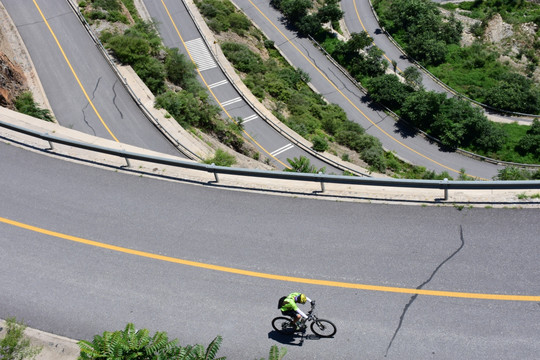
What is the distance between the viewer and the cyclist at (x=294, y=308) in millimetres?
8773

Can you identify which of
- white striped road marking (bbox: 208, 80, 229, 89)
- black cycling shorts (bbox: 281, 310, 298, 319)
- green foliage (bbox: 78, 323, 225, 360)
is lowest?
green foliage (bbox: 78, 323, 225, 360)

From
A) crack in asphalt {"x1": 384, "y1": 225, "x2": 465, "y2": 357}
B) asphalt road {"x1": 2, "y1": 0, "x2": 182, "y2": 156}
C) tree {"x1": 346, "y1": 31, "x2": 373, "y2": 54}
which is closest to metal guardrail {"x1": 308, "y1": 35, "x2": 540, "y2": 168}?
tree {"x1": 346, "y1": 31, "x2": 373, "y2": 54}

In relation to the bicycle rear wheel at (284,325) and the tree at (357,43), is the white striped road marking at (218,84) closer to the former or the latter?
the tree at (357,43)

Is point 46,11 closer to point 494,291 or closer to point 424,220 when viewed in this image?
point 424,220

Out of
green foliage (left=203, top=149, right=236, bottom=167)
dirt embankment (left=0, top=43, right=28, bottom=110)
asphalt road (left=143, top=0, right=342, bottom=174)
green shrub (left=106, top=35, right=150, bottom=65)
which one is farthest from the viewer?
asphalt road (left=143, top=0, right=342, bottom=174)

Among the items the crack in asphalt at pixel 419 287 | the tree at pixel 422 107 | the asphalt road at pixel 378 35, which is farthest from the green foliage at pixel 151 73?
the asphalt road at pixel 378 35

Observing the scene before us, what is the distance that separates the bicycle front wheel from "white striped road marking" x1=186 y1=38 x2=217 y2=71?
3220 cm

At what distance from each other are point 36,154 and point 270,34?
37.8 metres

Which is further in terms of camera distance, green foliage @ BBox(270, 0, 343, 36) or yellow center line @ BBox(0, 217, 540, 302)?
green foliage @ BBox(270, 0, 343, 36)

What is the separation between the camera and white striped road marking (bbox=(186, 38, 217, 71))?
3809 cm

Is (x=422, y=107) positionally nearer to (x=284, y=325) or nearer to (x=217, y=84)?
(x=217, y=84)

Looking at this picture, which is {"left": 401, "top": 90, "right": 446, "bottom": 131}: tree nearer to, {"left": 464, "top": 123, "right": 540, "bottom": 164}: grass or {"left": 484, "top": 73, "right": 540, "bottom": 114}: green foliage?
{"left": 464, "top": 123, "right": 540, "bottom": 164}: grass

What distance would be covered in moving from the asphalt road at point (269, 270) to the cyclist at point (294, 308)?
1.83 ft

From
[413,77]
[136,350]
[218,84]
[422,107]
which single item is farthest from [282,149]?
[136,350]
